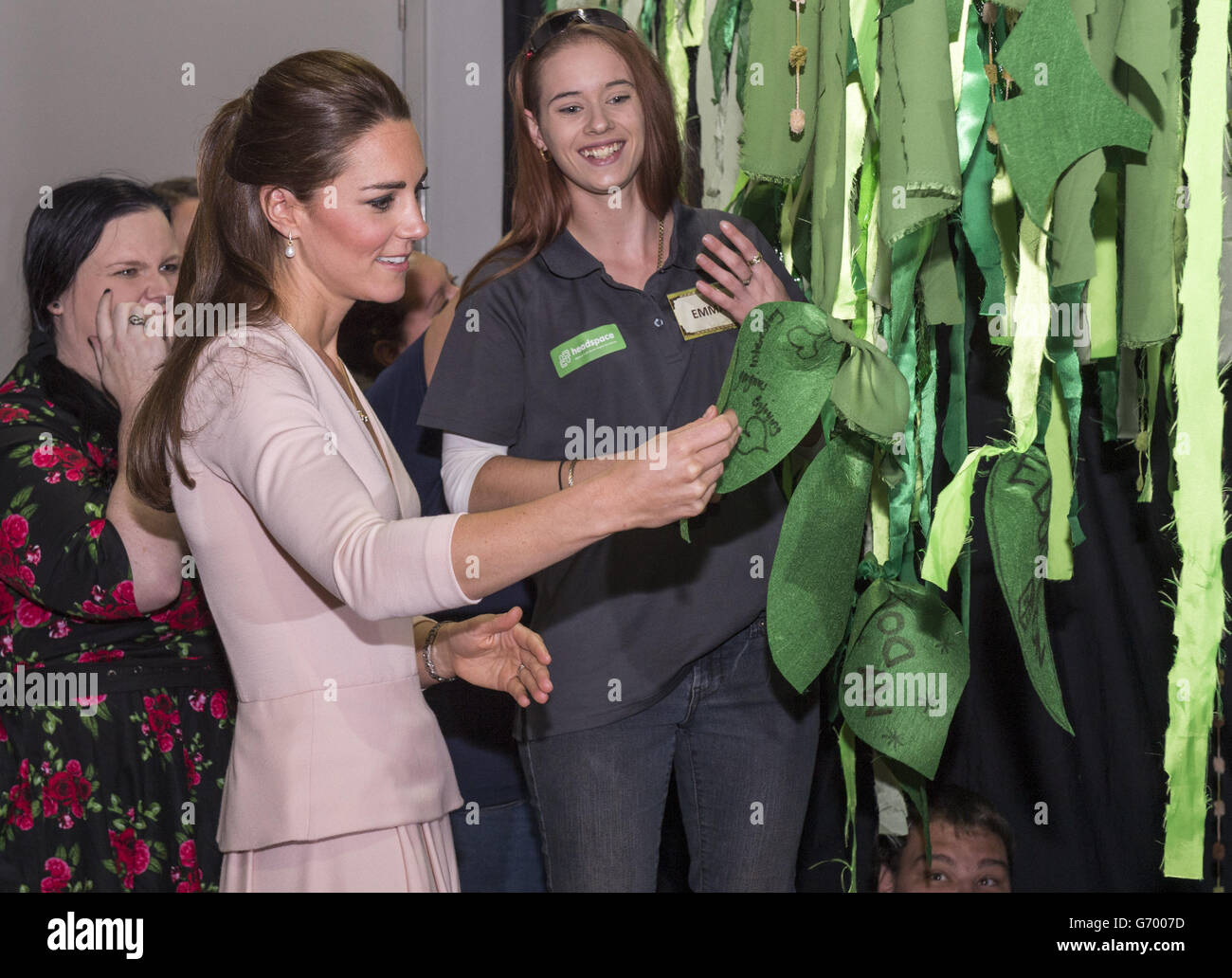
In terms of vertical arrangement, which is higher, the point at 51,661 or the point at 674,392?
the point at 674,392

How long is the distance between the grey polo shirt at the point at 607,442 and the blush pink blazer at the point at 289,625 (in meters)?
0.23

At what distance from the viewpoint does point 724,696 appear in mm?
1396

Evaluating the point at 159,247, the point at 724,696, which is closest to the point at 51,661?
the point at 159,247

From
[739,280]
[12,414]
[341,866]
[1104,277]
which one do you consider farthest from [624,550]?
[12,414]

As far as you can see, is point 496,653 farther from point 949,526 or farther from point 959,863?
point 959,863

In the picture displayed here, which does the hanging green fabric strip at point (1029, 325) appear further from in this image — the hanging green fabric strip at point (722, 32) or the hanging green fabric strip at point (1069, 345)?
the hanging green fabric strip at point (722, 32)

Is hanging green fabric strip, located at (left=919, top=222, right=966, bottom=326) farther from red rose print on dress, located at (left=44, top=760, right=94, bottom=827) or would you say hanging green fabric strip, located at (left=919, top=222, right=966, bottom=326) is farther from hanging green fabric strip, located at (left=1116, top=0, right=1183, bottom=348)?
red rose print on dress, located at (left=44, top=760, right=94, bottom=827)

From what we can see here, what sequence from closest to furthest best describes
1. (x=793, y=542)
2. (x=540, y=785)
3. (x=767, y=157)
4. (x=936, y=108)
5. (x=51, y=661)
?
(x=936, y=108) → (x=793, y=542) → (x=767, y=157) → (x=540, y=785) → (x=51, y=661)

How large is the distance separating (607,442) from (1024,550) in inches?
20.0

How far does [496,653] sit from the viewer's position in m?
1.28

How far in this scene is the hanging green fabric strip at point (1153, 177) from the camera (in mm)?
960

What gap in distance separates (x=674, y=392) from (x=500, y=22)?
178 centimetres

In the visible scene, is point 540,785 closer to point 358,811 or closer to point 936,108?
point 358,811

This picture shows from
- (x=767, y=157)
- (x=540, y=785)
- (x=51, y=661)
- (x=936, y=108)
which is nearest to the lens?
(x=936, y=108)
